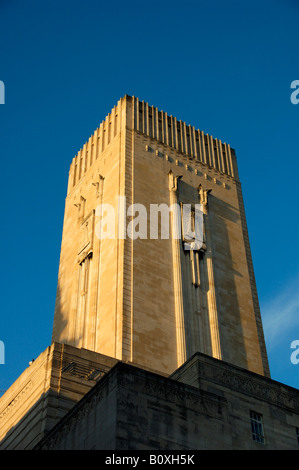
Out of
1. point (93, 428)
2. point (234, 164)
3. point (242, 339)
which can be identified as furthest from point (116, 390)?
point (234, 164)

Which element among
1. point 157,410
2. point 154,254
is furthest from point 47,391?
point 154,254

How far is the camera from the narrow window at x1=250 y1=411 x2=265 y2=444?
29.1 metres

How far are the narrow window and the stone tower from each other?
1100 centimetres

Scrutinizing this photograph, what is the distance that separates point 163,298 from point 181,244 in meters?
4.86

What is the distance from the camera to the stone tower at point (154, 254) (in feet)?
140

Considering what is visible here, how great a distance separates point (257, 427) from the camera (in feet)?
97.1

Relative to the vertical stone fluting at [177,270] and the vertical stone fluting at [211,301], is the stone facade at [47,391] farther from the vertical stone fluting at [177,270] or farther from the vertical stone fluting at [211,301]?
the vertical stone fluting at [211,301]

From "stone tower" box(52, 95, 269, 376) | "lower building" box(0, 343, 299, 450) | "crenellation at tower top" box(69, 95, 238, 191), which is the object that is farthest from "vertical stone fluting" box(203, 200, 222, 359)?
"lower building" box(0, 343, 299, 450)

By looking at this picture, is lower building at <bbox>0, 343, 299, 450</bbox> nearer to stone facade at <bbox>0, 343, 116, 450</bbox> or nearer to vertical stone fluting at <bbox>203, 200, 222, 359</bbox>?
stone facade at <bbox>0, 343, 116, 450</bbox>

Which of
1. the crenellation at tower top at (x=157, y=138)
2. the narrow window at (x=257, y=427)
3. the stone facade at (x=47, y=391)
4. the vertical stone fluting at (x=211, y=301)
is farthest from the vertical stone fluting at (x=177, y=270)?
the narrow window at (x=257, y=427)

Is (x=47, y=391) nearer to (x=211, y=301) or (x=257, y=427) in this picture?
(x=257, y=427)

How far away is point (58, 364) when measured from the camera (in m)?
35.8

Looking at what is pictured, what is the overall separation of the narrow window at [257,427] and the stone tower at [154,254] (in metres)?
11.0

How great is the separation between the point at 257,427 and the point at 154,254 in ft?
58.7
